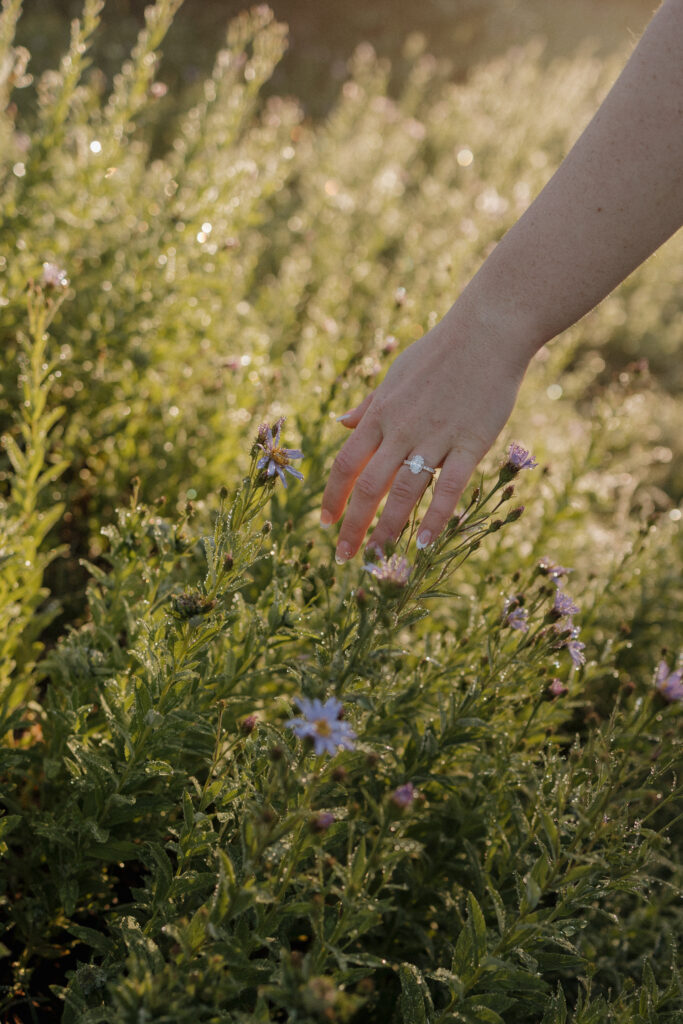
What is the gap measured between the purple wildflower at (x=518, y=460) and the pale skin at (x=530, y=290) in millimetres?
69

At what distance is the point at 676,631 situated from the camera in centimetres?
288

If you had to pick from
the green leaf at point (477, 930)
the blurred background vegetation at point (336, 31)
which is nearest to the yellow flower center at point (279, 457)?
the green leaf at point (477, 930)

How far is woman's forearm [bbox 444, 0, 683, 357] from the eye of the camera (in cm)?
137

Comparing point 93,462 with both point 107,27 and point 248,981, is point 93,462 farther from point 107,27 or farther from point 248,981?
point 107,27

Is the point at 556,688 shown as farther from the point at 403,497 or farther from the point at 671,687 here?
the point at 403,497

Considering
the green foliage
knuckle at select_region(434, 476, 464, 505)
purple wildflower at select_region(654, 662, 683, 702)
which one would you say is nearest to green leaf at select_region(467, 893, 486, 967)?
the green foliage

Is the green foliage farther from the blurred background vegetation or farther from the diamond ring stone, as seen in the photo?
the blurred background vegetation

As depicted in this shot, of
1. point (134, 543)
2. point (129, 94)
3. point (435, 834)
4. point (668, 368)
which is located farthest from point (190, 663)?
point (668, 368)

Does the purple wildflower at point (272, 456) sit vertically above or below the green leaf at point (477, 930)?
above

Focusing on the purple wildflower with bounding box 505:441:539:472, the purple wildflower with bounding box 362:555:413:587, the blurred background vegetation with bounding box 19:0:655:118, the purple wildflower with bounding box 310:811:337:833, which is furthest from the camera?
the blurred background vegetation with bounding box 19:0:655:118

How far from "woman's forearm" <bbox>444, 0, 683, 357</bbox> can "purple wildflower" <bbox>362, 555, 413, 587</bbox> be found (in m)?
0.53

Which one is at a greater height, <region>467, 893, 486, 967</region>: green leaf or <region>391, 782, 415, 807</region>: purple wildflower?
<region>391, 782, 415, 807</region>: purple wildflower

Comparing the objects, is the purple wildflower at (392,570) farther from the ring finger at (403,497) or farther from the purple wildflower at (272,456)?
the purple wildflower at (272,456)

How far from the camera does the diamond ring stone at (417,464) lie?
1393mm
